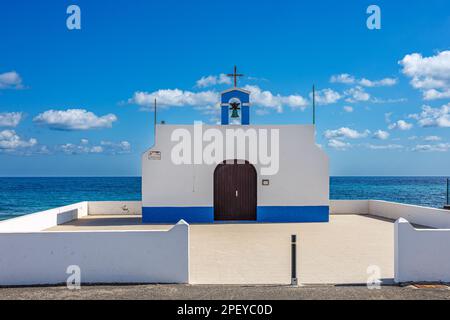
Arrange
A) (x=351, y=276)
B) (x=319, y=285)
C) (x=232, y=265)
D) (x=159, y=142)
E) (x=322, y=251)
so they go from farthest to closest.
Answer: (x=159, y=142) → (x=322, y=251) → (x=232, y=265) → (x=351, y=276) → (x=319, y=285)

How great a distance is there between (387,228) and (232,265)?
8.28 meters

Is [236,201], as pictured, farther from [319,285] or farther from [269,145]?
[319,285]

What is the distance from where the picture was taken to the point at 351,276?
913 centimetres

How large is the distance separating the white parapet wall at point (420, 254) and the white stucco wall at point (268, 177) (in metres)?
9.98

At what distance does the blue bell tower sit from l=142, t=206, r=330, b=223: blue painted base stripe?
3.62 m

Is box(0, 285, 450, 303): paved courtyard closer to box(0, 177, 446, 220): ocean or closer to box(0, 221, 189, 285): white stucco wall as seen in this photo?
box(0, 221, 189, 285): white stucco wall

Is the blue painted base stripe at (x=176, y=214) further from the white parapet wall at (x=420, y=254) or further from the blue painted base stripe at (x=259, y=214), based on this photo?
the white parapet wall at (x=420, y=254)

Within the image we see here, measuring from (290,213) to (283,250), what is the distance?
21.9 feet

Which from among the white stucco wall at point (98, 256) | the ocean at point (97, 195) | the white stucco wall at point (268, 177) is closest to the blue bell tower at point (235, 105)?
the white stucco wall at point (268, 177)

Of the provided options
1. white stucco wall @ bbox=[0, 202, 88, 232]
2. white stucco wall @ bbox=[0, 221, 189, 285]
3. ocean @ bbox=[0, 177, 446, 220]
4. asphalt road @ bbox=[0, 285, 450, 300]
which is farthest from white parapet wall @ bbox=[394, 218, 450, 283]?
ocean @ bbox=[0, 177, 446, 220]

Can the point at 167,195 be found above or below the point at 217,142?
below

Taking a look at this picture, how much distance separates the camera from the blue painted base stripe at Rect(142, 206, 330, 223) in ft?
60.3

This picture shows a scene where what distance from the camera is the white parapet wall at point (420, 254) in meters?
8.53
